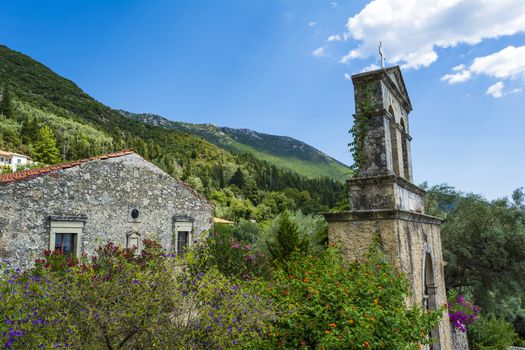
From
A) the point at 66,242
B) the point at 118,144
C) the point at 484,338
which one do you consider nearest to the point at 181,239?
the point at 66,242

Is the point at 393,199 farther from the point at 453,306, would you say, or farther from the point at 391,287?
the point at 453,306

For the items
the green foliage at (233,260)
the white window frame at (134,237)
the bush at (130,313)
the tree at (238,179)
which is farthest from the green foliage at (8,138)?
the bush at (130,313)

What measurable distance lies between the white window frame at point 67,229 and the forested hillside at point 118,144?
128 ft

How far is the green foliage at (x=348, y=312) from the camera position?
12.9 feet

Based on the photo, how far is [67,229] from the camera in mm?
11117

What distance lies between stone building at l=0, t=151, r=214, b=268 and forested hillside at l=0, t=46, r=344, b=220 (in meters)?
36.1

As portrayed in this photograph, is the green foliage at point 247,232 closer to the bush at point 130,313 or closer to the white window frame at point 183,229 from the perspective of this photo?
the white window frame at point 183,229

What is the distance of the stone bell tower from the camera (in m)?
5.47

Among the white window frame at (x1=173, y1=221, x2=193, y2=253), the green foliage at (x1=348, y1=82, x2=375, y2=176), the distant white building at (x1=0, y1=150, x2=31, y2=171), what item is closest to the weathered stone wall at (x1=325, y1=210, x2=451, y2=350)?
the green foliage at (x1=348, y1=82, x2=375, y2=176)

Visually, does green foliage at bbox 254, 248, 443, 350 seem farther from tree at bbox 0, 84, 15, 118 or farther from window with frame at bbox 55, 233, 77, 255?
tree at bbox 0, 84, 15, 118

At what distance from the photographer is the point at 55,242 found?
10.9 metres

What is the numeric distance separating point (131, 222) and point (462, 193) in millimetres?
16998

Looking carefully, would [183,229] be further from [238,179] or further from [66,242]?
[238,179]

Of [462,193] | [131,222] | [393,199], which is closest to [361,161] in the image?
[393,199]
